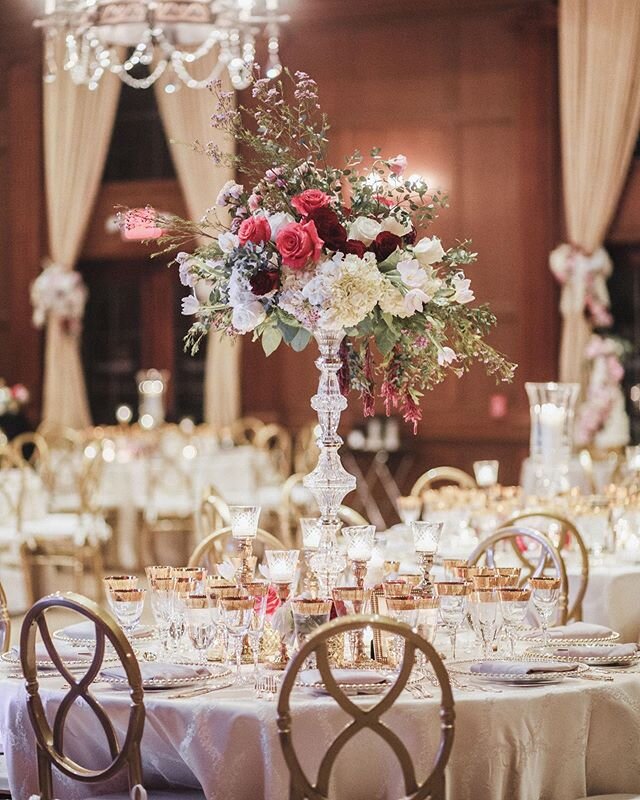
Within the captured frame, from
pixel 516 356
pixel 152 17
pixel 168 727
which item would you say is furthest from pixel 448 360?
pixel 516 356

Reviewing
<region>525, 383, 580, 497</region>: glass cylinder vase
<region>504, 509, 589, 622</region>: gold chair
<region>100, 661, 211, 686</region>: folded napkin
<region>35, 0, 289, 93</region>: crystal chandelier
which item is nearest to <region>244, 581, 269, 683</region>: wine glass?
<region>100, 661, 211, 686</region>: folded napkin

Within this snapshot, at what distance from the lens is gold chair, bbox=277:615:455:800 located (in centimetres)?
282

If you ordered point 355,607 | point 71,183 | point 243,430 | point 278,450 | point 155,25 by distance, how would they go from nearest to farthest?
point 355,607 < point 155,25 < point 278,450 < point 243,430 < point 71,183

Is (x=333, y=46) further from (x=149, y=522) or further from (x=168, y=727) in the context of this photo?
(x=168, y=727)

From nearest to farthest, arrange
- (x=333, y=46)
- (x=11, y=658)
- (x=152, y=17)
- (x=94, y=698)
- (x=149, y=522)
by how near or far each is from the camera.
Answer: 1. (x=94, y=698)
2. (x=11, y=658)
3. (x=152, y=17)
4. (x=149, y=522)
5. (x=333, y=46)

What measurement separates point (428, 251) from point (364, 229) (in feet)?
0.56

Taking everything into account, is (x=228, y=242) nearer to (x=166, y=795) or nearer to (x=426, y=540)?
(x=426, y=540)

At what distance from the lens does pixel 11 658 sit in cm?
358

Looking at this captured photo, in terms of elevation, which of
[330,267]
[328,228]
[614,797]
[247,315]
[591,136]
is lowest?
[614,797]

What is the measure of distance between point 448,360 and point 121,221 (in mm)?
904

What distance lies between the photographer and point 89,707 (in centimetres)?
321

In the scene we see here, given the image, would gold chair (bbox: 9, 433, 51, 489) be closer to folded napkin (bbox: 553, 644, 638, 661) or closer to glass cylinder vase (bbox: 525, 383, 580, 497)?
glass cylinder vase (bbox: 525, 383, 580, 497)

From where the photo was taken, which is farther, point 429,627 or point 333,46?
point 333,46

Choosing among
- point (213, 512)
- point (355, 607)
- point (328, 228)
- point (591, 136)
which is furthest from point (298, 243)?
point (591, 136)
